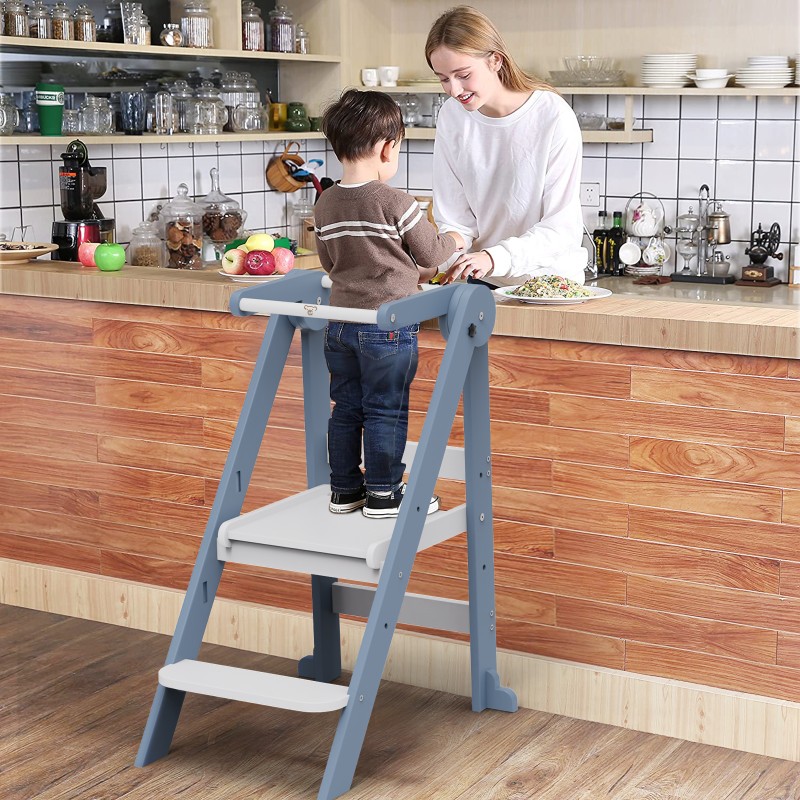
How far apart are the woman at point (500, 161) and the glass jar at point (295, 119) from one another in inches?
71.5

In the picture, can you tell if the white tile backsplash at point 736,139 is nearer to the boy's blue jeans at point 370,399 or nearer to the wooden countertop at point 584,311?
the wooden countertop at point 584,311

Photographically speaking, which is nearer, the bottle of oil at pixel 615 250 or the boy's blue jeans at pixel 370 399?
the boy's blue jeans at pixel 370 399

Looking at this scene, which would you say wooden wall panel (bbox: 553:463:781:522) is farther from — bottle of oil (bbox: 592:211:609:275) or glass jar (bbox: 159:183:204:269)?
Result: bottle of oil (bbox: 592:211:609:275)

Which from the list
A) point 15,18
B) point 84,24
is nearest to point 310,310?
point 15,18

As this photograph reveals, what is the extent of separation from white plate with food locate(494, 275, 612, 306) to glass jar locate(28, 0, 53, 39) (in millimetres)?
1686

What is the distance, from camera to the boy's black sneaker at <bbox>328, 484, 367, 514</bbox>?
2.48 metres

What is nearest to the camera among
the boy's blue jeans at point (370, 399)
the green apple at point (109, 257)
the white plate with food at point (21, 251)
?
the boy's blue jeans at point (370, 399)

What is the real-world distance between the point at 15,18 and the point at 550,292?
1.81 m

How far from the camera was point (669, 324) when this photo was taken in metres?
Answer: 2.47

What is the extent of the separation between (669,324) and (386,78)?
2628 millimetres

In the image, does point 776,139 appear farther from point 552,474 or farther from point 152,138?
point 552,474

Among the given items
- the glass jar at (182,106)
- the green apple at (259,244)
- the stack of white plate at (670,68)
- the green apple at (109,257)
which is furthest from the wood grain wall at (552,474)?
the stack of white plate at (670,68)

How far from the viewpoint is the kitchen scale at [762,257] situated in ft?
14.4

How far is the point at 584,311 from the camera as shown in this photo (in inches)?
101
